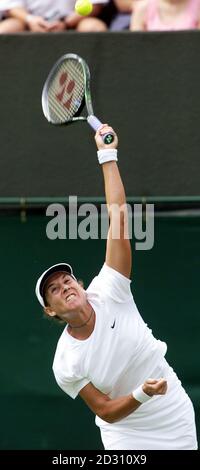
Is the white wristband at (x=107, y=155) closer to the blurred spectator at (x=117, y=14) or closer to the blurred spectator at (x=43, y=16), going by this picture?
the blurred spectator at (x=43, y=16)

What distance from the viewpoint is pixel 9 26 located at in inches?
232

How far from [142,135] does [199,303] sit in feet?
2.94

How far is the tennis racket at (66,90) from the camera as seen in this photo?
15.6 ft

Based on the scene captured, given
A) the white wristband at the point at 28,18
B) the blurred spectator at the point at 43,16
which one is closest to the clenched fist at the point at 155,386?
the blurred spectator at the point at 43,16

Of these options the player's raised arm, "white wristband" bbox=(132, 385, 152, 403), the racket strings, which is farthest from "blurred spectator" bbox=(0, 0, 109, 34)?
"white wristband" bbox=(132, 385, 152, 403)

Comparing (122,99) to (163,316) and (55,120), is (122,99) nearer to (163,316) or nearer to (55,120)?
(55,120)

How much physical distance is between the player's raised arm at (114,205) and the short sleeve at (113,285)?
0.02m

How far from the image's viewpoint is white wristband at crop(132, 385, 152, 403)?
4.08 m

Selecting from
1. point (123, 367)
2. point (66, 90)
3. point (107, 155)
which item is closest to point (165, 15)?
point (66, 90)

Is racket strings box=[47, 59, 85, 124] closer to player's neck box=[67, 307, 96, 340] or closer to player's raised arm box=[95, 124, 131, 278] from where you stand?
player's raised arm box=[95, 124, 131, 278]

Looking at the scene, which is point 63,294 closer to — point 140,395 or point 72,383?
point 72,383

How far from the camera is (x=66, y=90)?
16.0ft
